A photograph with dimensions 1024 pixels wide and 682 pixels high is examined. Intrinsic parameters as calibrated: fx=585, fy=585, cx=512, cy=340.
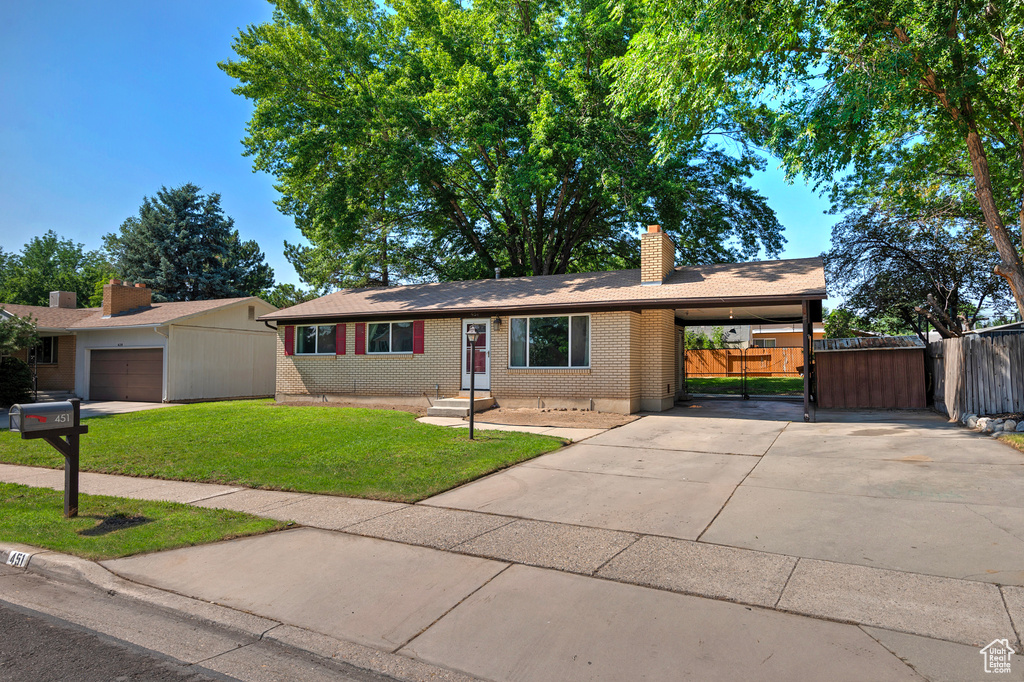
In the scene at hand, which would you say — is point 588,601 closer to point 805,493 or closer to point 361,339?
point 805,493

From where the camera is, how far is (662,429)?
1207cm

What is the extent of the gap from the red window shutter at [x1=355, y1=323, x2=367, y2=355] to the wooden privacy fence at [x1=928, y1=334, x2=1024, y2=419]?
15242mm

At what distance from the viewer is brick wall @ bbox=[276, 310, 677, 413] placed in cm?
1473

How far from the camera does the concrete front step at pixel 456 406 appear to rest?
575 inches

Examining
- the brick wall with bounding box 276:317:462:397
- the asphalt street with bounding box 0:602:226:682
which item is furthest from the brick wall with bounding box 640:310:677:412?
the asphalt street with bounding box 0:602:226:682

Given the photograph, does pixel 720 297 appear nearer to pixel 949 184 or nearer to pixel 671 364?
pixel 671 364

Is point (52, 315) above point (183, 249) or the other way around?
the other way around

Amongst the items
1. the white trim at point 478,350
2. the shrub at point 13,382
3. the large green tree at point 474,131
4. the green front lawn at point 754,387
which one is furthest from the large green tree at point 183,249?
the green front lawn at point 754,387

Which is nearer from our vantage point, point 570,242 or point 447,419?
point 447,419

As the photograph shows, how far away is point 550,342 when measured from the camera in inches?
619

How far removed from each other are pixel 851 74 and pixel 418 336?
39.8ft

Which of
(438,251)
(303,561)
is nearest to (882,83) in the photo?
(303,561)

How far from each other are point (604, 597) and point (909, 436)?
9121 mm

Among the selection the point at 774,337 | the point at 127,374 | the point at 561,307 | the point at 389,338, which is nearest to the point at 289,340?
the point at 389,338
